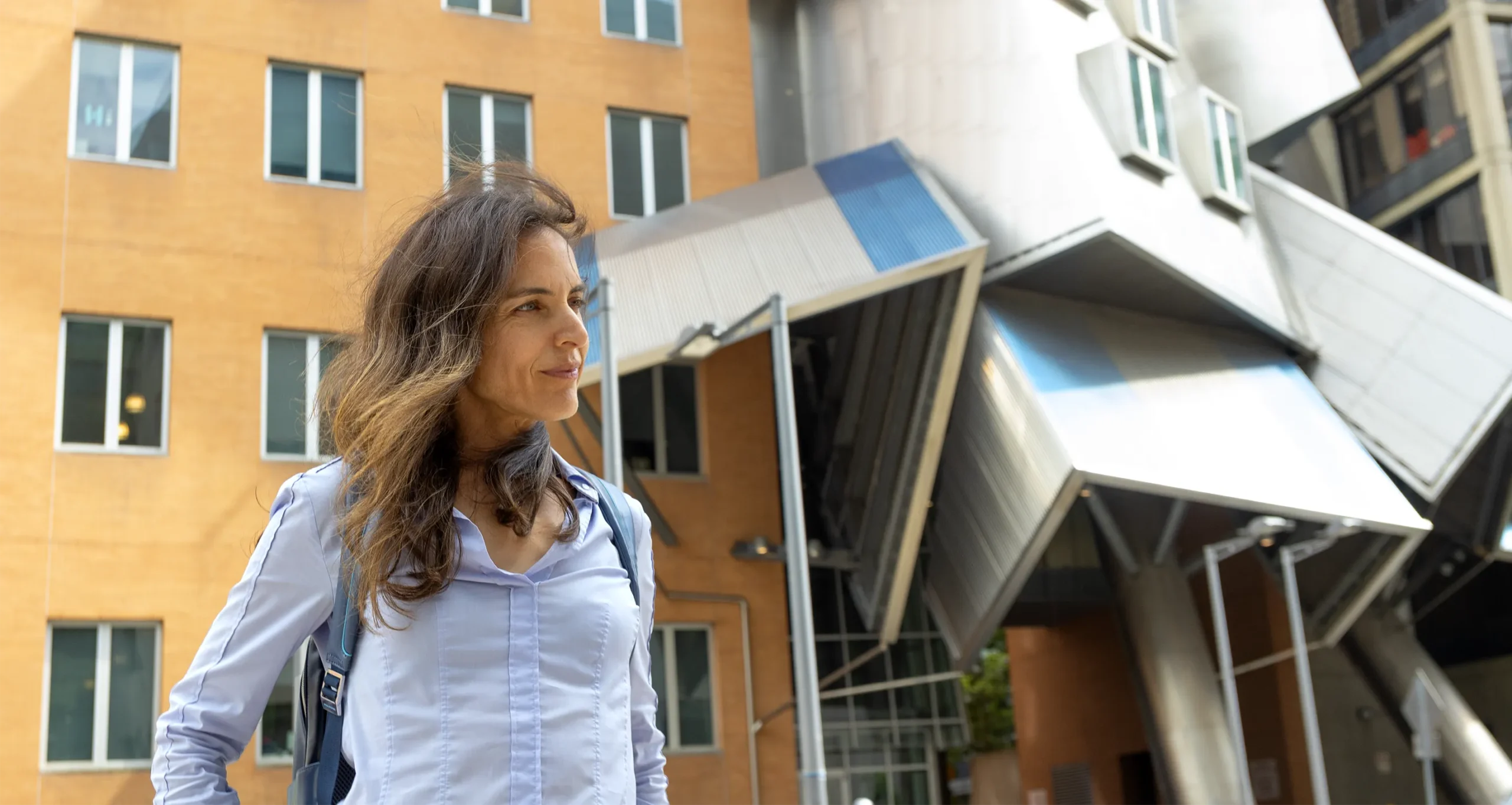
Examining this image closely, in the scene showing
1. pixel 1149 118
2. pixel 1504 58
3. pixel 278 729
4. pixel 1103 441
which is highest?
pixel 1504 58

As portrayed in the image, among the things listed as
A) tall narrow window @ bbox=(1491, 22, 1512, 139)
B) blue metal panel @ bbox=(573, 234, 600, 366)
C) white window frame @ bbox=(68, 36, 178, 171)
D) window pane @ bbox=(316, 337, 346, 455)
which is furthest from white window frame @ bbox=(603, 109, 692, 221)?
window pane @ bbox=(316, 337, 346, 455)

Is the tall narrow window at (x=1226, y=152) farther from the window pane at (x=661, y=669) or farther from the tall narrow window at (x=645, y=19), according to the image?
the window pane at (x=661, y=669)

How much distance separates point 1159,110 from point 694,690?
10.8 m

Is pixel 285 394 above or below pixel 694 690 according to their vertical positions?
above

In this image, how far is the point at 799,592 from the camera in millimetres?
17219

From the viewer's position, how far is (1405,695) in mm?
28109

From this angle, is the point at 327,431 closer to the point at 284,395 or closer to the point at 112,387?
the point at 112,387

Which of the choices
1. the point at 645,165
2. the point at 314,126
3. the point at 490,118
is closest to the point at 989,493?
the point at 645,165

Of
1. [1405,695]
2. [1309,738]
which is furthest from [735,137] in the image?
[1405,695]

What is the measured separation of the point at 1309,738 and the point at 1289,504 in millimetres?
6082

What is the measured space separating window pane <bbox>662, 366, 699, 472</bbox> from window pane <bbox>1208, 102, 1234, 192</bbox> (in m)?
8.54

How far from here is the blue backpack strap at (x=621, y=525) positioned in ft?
7.52

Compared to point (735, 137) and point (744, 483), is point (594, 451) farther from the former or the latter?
point (735, 137)

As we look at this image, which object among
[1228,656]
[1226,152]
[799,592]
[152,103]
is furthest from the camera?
[1228,656]
